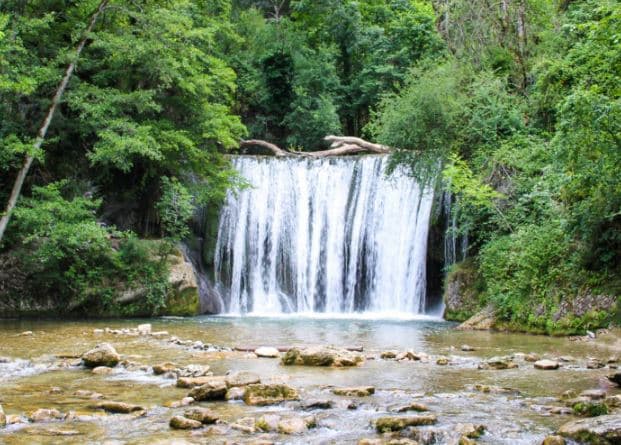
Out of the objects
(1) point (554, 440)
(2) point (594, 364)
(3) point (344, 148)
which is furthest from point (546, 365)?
(3) point (344, 148)

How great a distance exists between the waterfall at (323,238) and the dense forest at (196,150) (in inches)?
46.0

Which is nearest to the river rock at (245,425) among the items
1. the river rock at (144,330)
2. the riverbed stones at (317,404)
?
the riverbed stones at (317,404)

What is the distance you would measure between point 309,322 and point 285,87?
14700mm

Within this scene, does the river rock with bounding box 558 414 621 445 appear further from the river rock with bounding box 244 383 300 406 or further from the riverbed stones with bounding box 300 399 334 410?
the river rock with bounding box 244 383 300 406

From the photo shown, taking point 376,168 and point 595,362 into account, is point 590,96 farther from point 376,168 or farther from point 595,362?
point 376,168

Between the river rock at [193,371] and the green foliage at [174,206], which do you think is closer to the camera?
the river rock at [193,371]

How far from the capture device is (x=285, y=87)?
29.8 meters

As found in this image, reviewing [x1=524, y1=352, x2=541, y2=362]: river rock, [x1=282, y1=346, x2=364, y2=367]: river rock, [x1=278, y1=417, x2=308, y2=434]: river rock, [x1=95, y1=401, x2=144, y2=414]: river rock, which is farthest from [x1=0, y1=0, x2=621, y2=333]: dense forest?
[x1=95, y1=401, x2=144, y2=414]: river rock

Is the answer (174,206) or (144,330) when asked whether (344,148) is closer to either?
(174,206)

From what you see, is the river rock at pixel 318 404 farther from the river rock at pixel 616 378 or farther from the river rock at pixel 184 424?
the river rock at pixel 616 378

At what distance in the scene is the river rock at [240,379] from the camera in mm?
7988

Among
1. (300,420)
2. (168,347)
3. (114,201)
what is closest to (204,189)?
(114,201)

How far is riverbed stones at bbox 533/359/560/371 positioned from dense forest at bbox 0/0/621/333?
130 inches

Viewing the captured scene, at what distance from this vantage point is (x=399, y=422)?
633 centimetres
